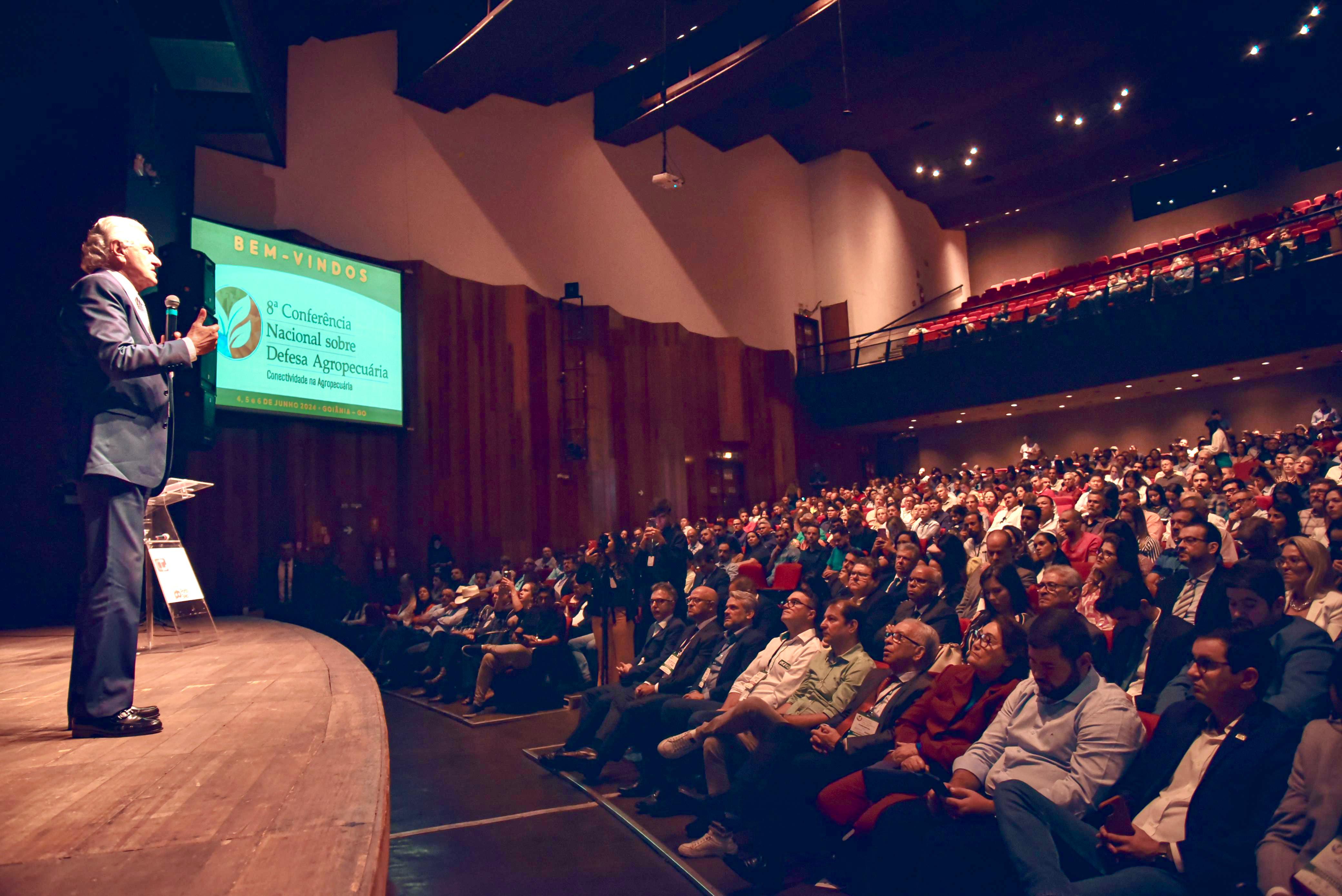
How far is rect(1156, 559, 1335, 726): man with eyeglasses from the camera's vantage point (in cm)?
205

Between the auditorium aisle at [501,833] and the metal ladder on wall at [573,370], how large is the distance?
6063mm

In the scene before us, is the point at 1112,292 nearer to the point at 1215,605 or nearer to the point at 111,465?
the point at 1215,605

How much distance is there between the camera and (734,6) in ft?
32.8

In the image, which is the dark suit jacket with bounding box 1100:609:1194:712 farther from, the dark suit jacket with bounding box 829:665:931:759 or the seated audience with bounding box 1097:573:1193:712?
the dark suit jacket with bounding box 829:665:931:759

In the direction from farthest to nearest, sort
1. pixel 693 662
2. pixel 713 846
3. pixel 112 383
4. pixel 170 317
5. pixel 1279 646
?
pixel 693 662, pixel 713 846, pixel 1279 646, pixel 170 317, pixel 112 383

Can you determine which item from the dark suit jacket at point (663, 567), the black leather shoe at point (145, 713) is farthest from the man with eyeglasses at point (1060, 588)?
the dark suit jacket at point (663, 567)

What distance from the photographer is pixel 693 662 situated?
12.9 ft

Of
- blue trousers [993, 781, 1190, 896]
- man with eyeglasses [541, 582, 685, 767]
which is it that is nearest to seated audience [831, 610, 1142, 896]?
blue trousers [993, 781, 1190, 896]

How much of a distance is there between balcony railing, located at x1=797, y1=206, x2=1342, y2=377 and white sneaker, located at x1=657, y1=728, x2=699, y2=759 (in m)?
9.20

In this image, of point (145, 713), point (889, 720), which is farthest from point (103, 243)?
point (889, 720)

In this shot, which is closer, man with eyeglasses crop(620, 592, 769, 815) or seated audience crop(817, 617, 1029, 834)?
seated audience crop(817, 617, 1029, 834)

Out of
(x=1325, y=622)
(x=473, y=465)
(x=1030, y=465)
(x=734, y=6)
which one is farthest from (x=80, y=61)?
(x=1030, y=465)

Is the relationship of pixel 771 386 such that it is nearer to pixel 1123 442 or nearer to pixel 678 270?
pixel 678 270

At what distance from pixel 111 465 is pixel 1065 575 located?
9.11 feet
